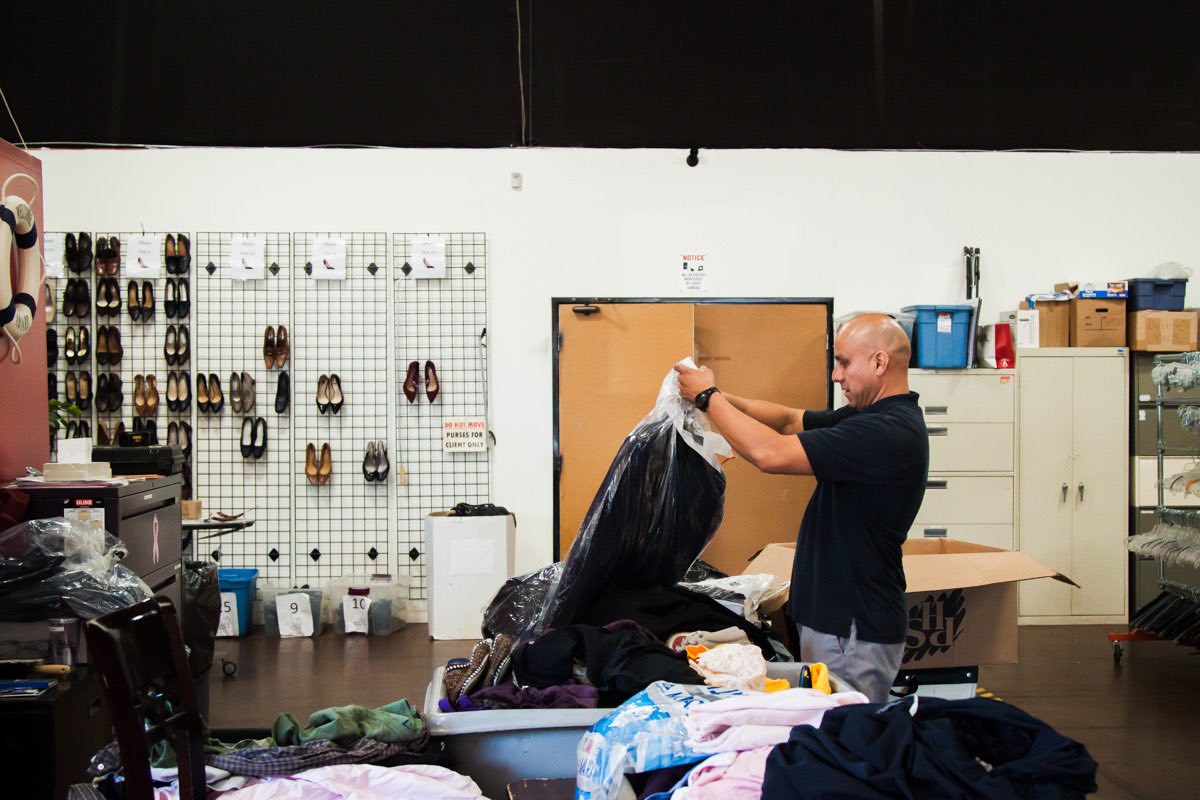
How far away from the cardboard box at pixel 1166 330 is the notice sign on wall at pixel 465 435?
4386mm

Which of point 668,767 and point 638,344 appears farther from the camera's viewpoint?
point 638,344

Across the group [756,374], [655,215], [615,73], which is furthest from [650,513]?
[655,215]

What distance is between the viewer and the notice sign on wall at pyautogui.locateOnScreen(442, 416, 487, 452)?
6180mm

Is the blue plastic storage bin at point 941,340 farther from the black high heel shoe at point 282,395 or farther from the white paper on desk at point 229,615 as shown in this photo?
the white paper on desk at point 229,615

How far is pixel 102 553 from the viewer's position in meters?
2.75

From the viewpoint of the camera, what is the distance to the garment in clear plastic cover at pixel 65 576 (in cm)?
251

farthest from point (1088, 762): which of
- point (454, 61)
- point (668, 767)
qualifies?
point (454, 61)

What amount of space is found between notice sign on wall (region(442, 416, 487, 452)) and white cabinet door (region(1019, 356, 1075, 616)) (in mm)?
3562

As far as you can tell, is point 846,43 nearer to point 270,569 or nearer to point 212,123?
point 212,123

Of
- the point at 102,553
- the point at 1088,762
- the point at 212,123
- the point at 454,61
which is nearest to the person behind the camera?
the point at 1088,762

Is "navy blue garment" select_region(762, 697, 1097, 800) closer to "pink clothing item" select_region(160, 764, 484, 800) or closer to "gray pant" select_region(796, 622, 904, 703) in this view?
"pink clothing item" select_region(160, 764, 484, 800)

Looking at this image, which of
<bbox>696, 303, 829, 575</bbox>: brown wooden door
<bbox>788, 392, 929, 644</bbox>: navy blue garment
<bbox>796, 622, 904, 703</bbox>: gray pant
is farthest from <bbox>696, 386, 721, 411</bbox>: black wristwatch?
<bbox>696, 303, 829, 575</bbox>: brown wooden door

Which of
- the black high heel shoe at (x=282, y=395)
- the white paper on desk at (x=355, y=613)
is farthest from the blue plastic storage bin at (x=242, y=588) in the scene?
the black high heel shoe at (x=282, y=395)

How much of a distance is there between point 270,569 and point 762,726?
5268mm
